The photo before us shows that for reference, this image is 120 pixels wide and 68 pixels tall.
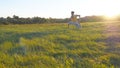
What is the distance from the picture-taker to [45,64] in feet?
29.3

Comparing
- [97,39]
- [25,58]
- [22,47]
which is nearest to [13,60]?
[25,58]

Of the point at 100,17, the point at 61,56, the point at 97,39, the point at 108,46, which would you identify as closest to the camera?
the point at 61,56

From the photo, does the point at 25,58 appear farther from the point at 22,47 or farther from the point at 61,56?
the point at 22,47

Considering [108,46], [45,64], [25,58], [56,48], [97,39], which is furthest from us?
[97,39]

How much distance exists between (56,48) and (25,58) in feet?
8.83

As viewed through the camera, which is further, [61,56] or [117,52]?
[117,52]

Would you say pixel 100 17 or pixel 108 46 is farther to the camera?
pixel 100 17

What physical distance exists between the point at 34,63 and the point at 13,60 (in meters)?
0.62

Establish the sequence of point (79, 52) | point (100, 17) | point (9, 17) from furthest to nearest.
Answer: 1. point (100, 17)
2. point (9, 17)
3. point (79, 52)

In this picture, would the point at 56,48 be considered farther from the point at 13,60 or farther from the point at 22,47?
the point at 13,60

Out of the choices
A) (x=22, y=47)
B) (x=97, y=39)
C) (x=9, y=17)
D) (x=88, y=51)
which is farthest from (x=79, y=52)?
(x=9, y=17)

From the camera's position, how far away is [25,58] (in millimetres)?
9602

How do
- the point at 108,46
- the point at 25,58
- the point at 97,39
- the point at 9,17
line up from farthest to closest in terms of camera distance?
the point at 9,17
the point at 97,39
the point at 108,46
the point at 25,58

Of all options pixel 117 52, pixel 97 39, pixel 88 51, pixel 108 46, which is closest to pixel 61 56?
pixel 88 51
